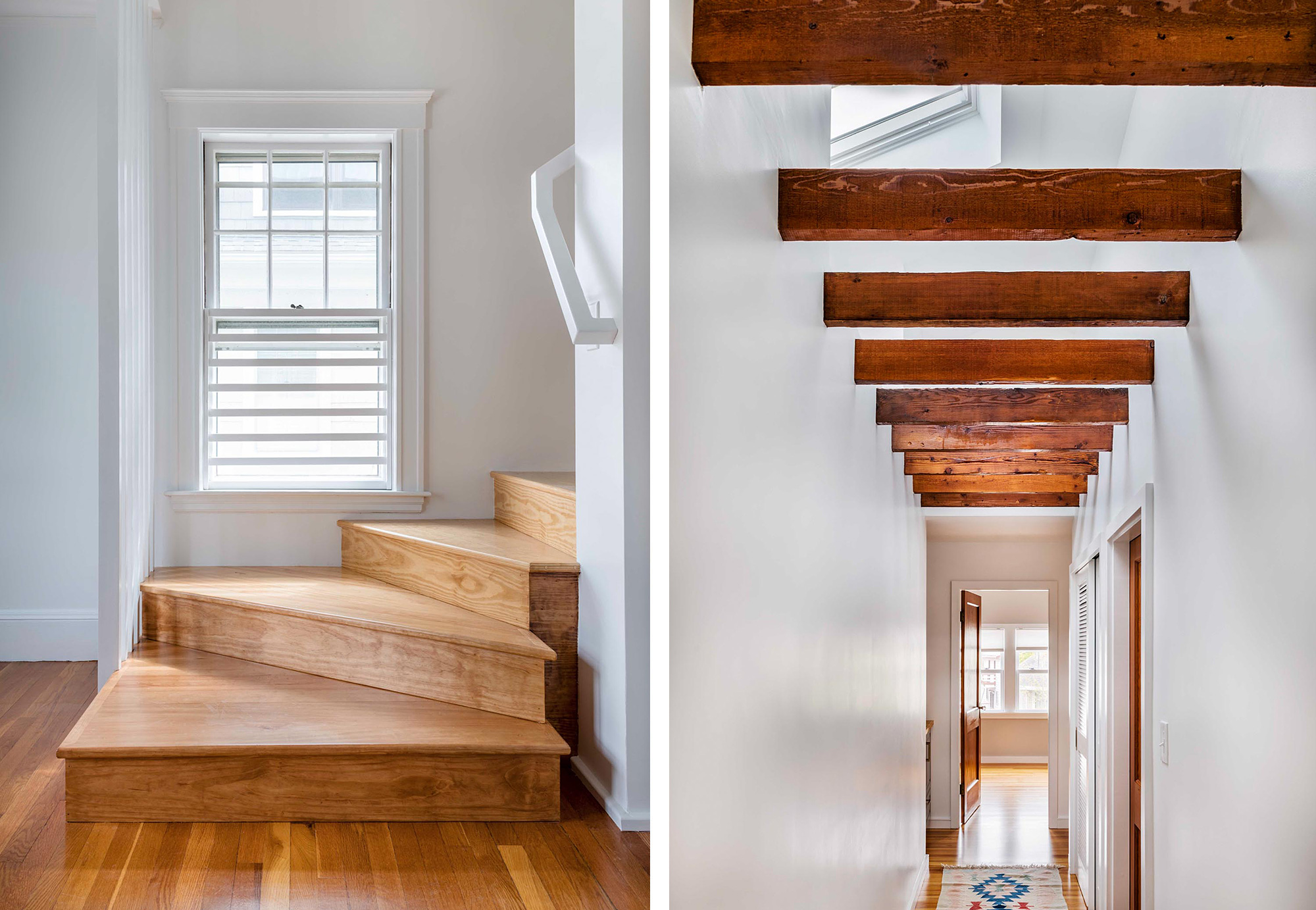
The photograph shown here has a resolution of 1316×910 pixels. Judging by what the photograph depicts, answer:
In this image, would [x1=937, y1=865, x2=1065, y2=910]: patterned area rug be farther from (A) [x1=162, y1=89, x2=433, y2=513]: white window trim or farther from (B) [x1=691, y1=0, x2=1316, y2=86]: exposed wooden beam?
(B) [x1=691, y1=0, x2=1316, y2=86]: exposed wooden beam

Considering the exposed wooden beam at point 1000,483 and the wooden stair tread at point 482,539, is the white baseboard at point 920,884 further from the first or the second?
the wooden stair tread at point 482,539

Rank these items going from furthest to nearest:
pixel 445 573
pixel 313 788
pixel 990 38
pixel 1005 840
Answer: pixel 1005 840
pixel 445 573
pixel 313 788
pixel 990 38

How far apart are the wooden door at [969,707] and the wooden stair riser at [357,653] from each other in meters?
6.44

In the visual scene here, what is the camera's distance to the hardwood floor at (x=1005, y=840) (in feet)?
24.9

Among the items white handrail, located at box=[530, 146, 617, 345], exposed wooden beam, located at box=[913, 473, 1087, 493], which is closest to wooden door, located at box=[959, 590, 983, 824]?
exposed wooden beam, located at box=[913, 473, 1087, 493]

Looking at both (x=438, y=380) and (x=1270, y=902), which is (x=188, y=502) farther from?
(x=1270, y=902)

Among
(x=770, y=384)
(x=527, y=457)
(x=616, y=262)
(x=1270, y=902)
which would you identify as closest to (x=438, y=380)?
(x=527, y=457)

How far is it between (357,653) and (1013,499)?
411 cm

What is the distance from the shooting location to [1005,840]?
850cm

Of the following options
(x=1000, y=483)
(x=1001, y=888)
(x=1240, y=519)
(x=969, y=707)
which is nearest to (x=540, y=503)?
(x=1240, y=519)

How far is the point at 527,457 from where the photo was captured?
14.4 ft

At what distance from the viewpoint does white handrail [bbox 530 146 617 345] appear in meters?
2.68

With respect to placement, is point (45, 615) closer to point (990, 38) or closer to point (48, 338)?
point (48, 338)

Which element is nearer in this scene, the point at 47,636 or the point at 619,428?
the point at 619,428
